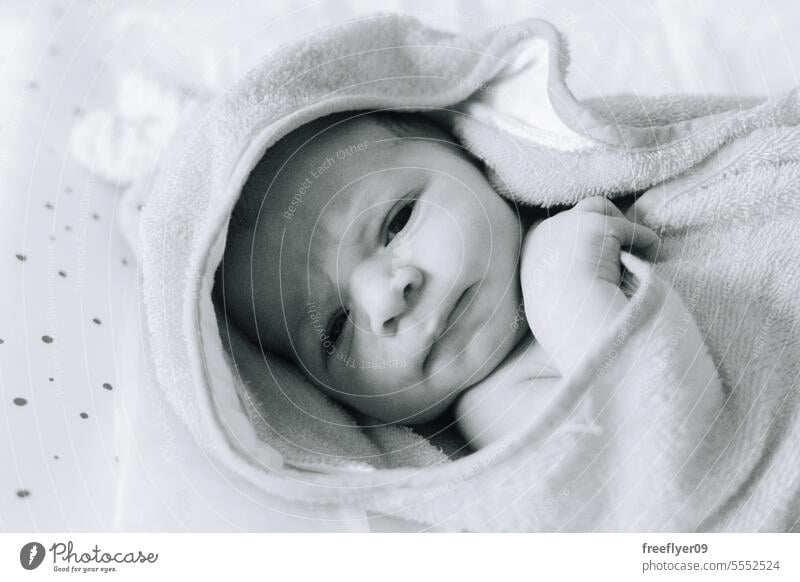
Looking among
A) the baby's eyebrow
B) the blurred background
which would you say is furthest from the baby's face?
the blurred background

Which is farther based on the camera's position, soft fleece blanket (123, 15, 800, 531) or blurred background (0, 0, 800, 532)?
blurred background (0, 0, 800, 532)

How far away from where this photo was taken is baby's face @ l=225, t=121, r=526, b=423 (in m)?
0.47

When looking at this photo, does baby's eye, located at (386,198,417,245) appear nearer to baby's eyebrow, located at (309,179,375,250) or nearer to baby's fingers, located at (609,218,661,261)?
baby's eyebrow, located at (309,179,375,250)

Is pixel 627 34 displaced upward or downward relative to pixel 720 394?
upward

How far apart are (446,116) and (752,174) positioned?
21 cm

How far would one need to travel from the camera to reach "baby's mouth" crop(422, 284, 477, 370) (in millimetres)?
477

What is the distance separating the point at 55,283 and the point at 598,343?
0.41 metres

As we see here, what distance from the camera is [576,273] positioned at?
45 cm

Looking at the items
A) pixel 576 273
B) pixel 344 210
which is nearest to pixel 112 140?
pixel 344 210

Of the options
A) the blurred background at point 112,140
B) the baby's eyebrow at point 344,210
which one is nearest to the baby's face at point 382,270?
the baby's eyebrow at point 344,210

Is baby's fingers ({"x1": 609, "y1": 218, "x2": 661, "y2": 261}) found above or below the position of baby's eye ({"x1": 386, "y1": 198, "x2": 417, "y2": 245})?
below
